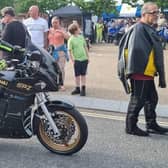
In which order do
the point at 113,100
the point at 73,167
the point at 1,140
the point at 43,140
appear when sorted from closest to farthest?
the point at 73,167, the point at 43,140, the point at 1,140, the point at 113,100

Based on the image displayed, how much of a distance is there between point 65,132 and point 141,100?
1.49 meters

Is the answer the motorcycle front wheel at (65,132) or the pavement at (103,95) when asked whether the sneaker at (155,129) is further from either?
the motorcycle front wheel at (65,132)

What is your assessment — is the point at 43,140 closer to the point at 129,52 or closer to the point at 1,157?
the point at 1,157

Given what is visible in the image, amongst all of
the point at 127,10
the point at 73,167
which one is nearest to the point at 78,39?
the point at 73,167

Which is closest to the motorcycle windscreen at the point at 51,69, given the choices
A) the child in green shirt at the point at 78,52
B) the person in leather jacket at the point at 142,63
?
the person in leather jacket at the point at 142,63

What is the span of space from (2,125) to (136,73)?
74.6 inches

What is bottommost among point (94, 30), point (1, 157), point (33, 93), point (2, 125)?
point (94, 30)

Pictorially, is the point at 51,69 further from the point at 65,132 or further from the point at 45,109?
the point at 65,132

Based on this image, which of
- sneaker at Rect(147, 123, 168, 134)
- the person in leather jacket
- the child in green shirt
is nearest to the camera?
the person in leather jacket

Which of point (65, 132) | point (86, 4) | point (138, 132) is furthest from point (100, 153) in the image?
point (86, 4)

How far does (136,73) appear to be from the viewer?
634 cm

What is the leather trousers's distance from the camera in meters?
6.49

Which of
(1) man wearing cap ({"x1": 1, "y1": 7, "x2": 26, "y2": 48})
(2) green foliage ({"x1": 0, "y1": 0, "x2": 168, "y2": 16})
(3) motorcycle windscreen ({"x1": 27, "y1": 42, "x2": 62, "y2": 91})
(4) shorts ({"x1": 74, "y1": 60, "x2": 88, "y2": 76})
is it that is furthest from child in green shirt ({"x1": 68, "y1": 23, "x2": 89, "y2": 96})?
(2) green foliage ({"x1": 0, "y1": 0, "x2": 168, "y2": 16})

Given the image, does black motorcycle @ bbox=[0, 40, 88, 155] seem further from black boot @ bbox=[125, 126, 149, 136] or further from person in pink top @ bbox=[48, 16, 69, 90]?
person in pink top @ bbox=[48, 16, 69, 90]
